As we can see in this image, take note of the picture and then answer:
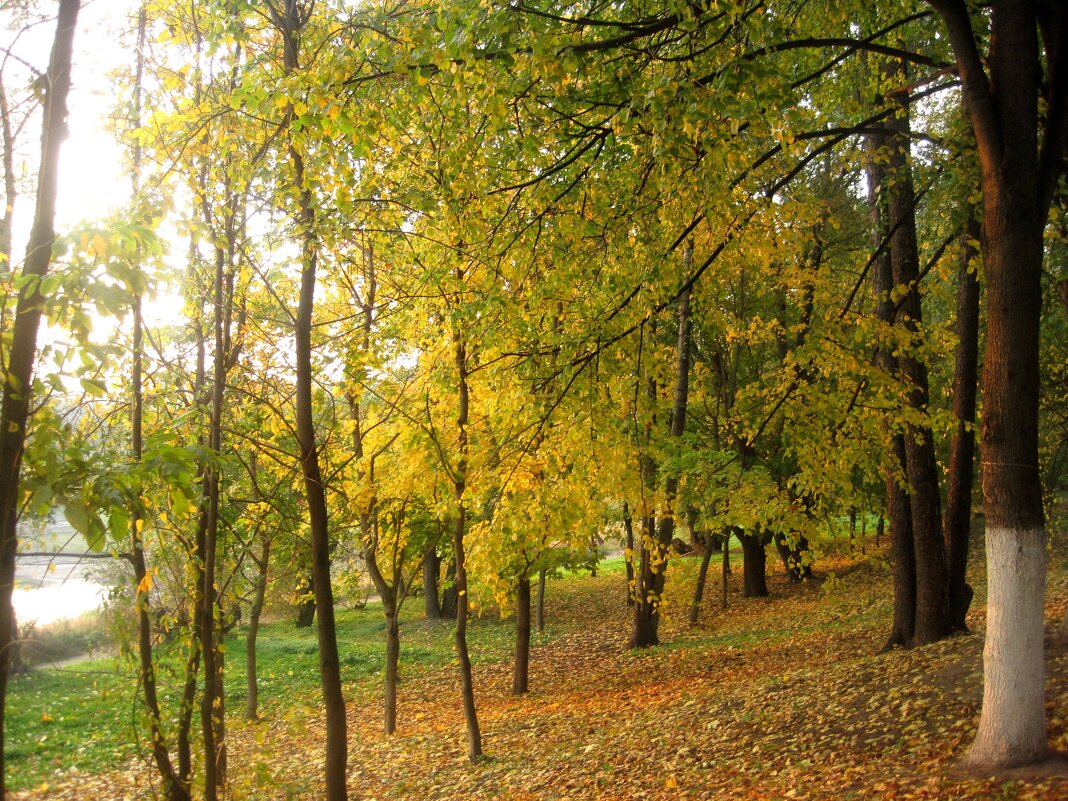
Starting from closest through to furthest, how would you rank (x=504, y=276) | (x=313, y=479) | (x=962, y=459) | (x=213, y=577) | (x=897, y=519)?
(x=313, y=479) < (x=213, y=577) < (x=504, y=276) < (x=962, y=459) < (x=897, y=519)

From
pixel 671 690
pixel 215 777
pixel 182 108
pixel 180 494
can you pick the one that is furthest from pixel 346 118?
pixel 671 690

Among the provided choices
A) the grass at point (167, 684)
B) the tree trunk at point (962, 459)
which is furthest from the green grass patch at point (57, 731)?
the tree trunk at point (962, 459)

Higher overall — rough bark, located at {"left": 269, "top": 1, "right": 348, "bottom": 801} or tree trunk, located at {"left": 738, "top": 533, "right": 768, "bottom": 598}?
rough bark, located at {"left": 269, "top": 1, "right": 348, "bottom": 801}

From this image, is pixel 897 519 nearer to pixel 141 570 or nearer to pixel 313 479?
pixel 313 479

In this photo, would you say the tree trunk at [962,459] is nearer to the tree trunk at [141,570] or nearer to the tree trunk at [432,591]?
the tree trunk at [141,570]

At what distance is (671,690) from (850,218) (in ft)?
35.5

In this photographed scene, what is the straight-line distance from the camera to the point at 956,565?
941cm

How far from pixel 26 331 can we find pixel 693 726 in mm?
8003

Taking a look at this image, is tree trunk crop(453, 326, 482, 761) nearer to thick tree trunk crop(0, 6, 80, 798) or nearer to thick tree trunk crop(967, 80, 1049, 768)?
thick tree trunk crop(967, 80, 1049, 768)

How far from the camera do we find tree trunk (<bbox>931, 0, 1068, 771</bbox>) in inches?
189

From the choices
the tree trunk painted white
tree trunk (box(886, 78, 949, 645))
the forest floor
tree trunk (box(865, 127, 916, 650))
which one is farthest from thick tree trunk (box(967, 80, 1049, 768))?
tree trunk (box(865, 127, 916, 650))

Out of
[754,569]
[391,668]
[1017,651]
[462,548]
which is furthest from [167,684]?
[754,569]

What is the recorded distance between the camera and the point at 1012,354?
505 centimetres

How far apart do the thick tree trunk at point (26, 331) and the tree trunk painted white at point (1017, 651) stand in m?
5.10
